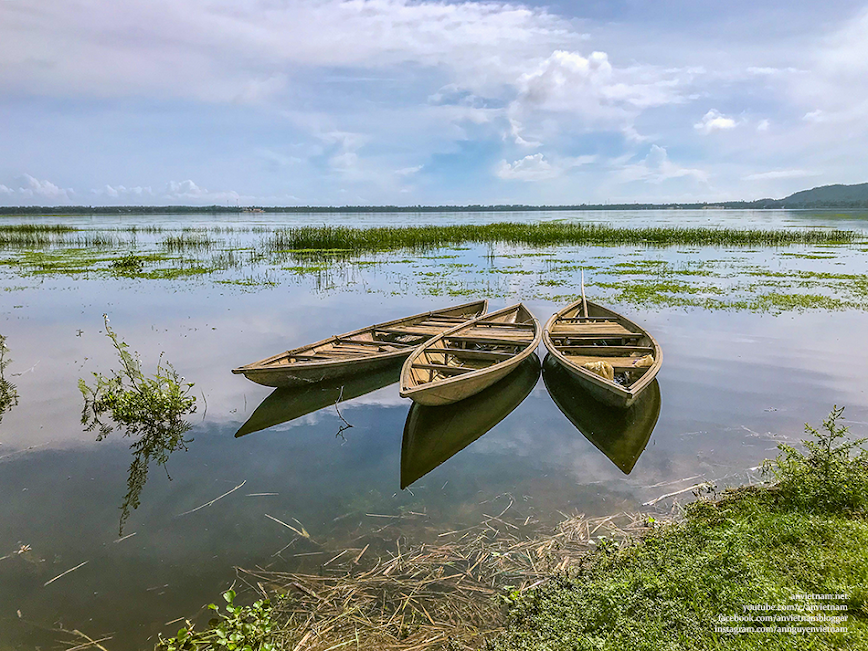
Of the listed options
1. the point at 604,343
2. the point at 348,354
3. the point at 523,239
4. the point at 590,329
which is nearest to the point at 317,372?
the point at 348,354

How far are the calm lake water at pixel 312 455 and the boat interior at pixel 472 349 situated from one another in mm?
512

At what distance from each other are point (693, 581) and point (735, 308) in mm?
10320

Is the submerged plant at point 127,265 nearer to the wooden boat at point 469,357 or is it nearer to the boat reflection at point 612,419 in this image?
the wooden boat at point 469,357

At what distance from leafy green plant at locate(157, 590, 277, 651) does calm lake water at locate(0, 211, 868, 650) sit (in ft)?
0.92

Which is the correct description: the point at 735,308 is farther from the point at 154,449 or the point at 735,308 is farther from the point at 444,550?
the point at 154,449

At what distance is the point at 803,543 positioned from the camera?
335cm

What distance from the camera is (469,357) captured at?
7918 mm

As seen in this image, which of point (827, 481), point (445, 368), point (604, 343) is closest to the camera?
point (827, 481)

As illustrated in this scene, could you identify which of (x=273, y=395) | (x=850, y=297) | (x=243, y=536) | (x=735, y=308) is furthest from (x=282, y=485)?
(x=850, y=297)

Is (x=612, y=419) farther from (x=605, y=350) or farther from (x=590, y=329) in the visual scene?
(x=590, y=329)

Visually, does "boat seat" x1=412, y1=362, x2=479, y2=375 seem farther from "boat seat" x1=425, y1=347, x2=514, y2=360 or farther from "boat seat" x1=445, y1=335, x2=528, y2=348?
"boat seat" x1=445, y1=335, x2=528, y2=348

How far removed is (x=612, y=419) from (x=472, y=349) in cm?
286

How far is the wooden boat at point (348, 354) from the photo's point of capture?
6.89m

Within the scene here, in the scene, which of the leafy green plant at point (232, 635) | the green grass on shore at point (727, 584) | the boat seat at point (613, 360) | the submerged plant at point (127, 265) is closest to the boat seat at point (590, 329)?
the boat seat at point (613, 360)
